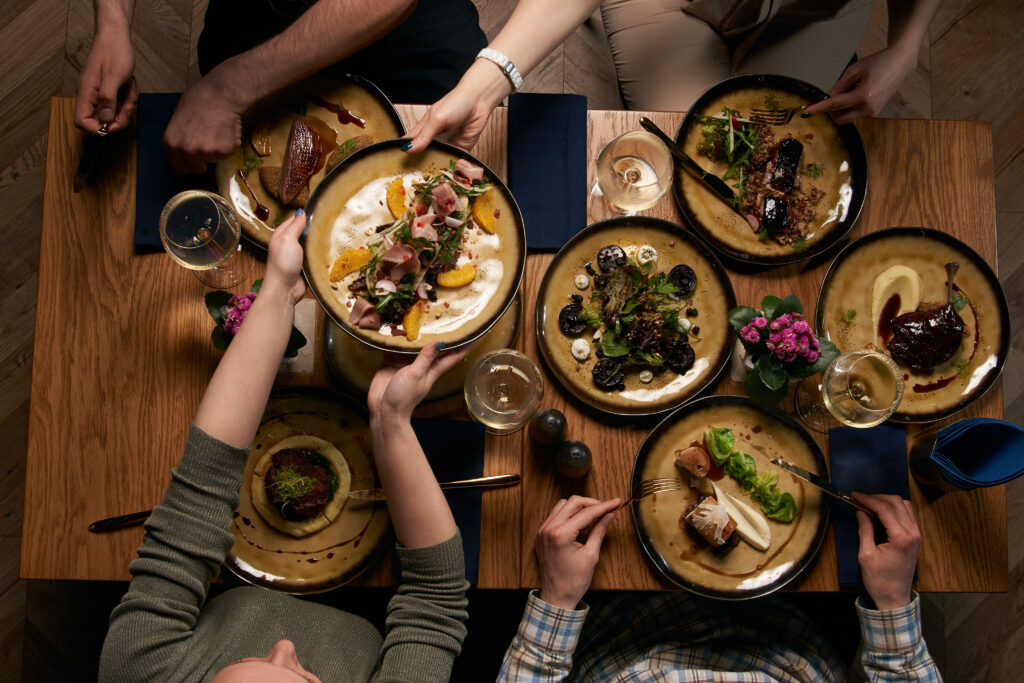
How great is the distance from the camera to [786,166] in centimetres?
179

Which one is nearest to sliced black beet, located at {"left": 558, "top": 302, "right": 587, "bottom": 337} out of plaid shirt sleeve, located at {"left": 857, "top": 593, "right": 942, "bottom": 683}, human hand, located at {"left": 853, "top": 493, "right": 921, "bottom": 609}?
human hand, located at {"left": 853, "top": 493, "right": 921, "bottom": 609}

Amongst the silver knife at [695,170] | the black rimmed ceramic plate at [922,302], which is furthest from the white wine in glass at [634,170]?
the black rimmed ceramic plate at [922,302]

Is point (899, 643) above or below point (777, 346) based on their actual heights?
below

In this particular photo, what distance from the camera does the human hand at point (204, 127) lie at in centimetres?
167

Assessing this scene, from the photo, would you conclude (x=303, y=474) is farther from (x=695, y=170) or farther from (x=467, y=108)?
(x=695, y=170)

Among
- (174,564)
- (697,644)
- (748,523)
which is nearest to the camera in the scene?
(174,564)

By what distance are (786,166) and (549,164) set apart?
2.21ft

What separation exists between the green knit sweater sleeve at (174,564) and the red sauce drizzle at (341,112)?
91cm

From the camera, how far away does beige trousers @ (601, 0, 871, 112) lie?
2.21 m

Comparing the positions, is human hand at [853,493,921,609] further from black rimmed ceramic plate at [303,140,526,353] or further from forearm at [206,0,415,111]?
forearm at [206,0,415,111]

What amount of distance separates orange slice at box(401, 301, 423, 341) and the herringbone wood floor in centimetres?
190

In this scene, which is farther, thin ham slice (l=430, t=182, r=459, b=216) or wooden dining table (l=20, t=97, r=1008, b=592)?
wooden dining table (l=20, t=97, r=1008, b=592)

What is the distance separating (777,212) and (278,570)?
1.66 metres

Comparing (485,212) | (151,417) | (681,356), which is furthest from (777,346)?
(151,417)
